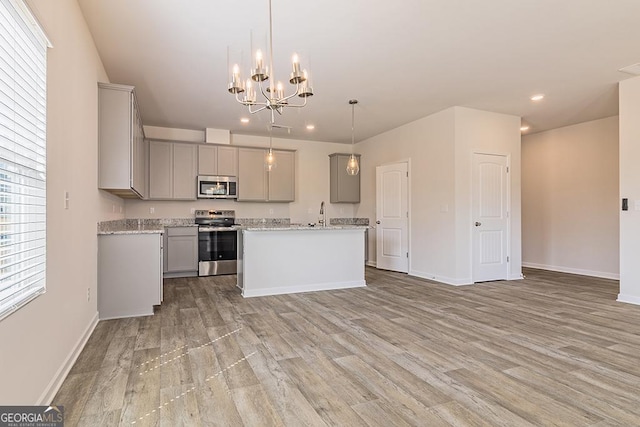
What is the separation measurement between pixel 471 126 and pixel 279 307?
4.01 metres

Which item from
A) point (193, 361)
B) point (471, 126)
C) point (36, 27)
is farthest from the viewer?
point (471, 126)

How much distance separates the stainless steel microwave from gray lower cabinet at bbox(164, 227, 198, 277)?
72 cm

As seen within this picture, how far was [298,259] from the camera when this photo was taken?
16.2 ft

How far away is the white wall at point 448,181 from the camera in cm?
540

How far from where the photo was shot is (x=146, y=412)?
1.90m

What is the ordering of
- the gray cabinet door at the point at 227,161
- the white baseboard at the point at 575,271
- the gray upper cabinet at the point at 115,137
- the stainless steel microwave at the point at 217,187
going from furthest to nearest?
the gray cabinet door at the point at 227,161
the stainless steel microwave at the point at 217,187
the white baseboard at the point at 575,271
the gray upper cabinet at the point at 115,137

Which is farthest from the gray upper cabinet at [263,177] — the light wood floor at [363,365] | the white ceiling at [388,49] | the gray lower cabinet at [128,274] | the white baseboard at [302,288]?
the gray lower cabinet at [128,274]

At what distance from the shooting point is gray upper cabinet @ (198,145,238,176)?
6559 millimetres

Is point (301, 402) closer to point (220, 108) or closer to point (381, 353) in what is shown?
point (381, 353)

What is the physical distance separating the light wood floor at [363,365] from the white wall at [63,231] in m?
0.24

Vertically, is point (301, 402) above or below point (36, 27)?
below

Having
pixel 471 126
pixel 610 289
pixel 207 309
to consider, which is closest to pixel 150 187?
pixel 207 309

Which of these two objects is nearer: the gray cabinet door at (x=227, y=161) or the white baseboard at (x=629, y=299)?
the white baseboard at (x=629, y=299)

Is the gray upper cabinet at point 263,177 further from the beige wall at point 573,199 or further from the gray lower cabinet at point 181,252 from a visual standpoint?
the beige wall at point 573,199
